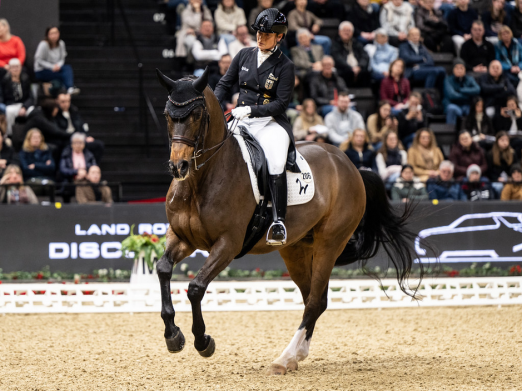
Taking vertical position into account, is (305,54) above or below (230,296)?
above

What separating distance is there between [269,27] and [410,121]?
809 centimetres

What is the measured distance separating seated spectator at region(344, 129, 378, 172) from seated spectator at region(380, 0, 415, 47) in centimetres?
401

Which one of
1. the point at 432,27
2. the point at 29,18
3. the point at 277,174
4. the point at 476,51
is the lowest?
the point at 277,174

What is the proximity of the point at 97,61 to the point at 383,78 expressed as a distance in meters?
5.72

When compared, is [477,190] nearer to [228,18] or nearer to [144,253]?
[144,253]

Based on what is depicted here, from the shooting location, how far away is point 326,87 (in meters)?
13.7

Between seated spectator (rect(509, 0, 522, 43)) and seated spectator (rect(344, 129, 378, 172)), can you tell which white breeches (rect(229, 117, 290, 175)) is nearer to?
seated spectator (rect(344, 129, 378, 172))

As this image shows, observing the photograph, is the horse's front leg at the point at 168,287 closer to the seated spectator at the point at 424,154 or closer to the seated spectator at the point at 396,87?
the seated spectator at the point at 424,154

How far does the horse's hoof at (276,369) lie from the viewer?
583cm

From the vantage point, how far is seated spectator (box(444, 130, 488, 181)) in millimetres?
12922

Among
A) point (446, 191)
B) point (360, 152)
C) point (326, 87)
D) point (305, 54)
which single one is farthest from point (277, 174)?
point (305, 54)

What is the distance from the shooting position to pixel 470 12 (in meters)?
16.2

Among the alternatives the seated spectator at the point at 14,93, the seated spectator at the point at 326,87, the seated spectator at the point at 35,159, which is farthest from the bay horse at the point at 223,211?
the seated spectator at the point at 14,93

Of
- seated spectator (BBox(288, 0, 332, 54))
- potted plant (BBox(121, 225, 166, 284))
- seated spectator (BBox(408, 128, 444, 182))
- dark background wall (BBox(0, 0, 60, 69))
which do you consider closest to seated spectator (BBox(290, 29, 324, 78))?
seated spectator (BBox(288, 0, 332, 54))
